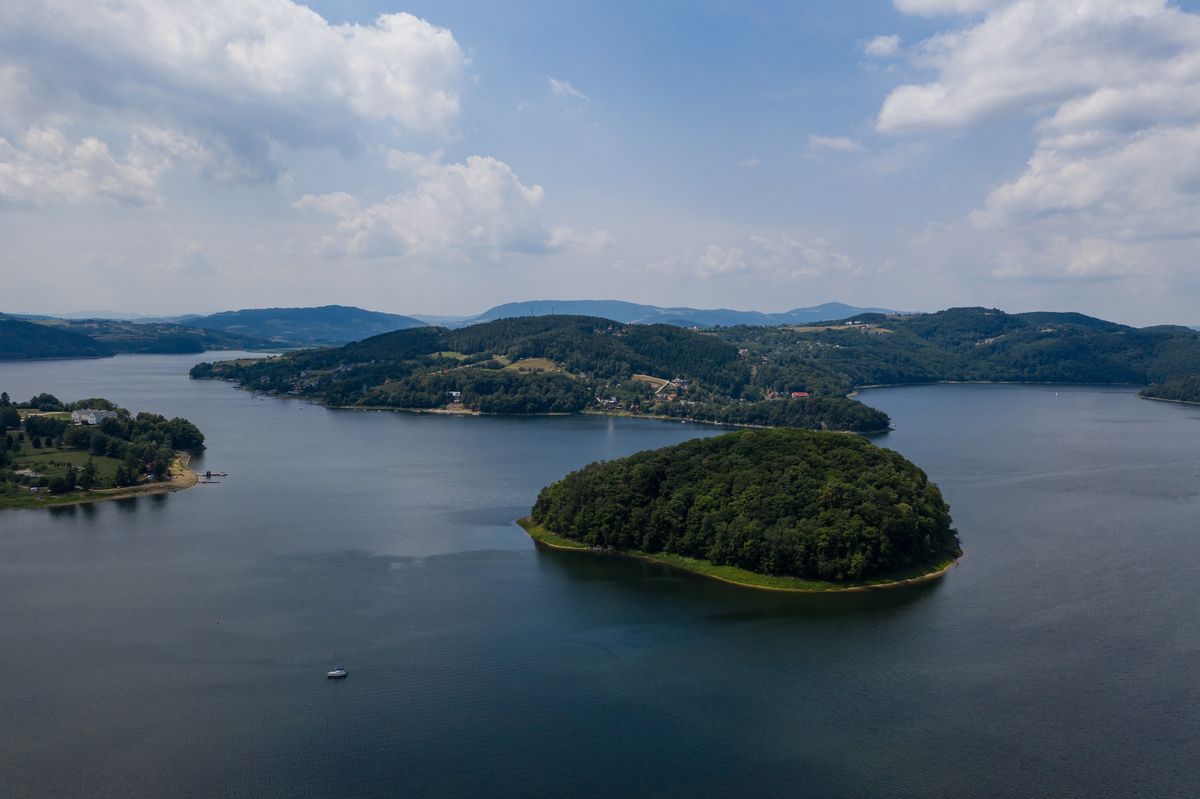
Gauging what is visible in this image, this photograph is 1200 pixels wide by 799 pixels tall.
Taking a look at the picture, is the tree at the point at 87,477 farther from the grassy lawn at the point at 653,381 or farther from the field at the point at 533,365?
the grassy lawn at the point at 653,381

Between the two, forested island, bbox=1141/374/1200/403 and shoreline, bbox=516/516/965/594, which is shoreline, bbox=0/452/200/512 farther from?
forested island, bbox=1141/374/1200/403

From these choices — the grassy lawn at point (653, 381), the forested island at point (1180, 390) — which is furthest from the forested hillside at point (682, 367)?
the forested island at point (1180, 390)

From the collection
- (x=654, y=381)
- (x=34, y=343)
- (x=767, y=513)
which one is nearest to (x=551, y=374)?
(x=654, y=381)

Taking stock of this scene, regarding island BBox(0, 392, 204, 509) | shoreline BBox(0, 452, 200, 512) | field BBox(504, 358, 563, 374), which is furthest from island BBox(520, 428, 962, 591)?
field BBox(504, 358, 563, 374)

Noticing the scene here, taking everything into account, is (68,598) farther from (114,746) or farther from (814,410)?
(814,410)

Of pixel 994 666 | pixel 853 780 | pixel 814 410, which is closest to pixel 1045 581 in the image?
pixel 994 666
